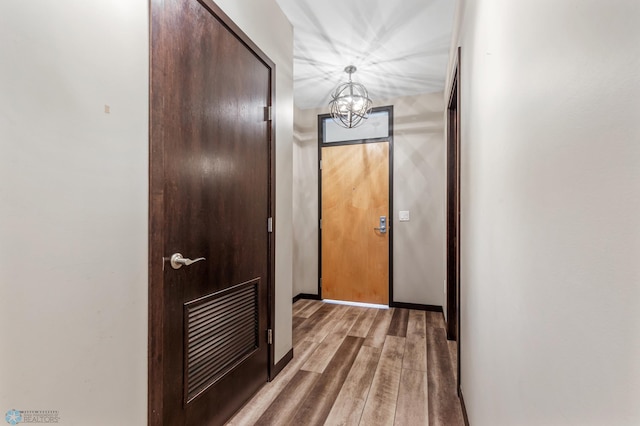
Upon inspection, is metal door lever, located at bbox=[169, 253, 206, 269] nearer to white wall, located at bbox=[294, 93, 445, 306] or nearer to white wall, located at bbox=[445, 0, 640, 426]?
white wall, located at bbox=[445, 0, 640, 426]

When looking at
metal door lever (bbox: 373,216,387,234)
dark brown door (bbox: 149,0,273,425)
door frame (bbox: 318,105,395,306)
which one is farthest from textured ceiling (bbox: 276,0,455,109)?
metal door lever (bbox: 373,216,387,234)

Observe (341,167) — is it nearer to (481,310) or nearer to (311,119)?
(311,119)

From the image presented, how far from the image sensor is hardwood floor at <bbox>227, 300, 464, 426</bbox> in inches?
66.5

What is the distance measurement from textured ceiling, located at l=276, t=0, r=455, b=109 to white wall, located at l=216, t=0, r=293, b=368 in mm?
242

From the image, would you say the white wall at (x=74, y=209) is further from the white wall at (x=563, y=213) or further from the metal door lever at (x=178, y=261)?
the white wall at (x=563, y=213)

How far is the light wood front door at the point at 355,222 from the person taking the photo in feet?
12.4

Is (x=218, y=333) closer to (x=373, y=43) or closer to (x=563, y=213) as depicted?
(x=563, y=213)

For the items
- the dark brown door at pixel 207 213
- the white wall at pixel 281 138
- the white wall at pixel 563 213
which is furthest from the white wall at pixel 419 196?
the white wall at pixel 563 213

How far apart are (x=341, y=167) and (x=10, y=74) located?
3335mm

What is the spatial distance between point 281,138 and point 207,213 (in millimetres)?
926

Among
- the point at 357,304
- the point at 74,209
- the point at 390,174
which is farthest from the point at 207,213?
the point at 357,304

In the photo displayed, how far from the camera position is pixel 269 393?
1899mm

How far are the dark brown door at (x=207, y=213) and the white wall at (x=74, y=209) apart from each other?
84mm

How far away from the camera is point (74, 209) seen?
3.04ft
